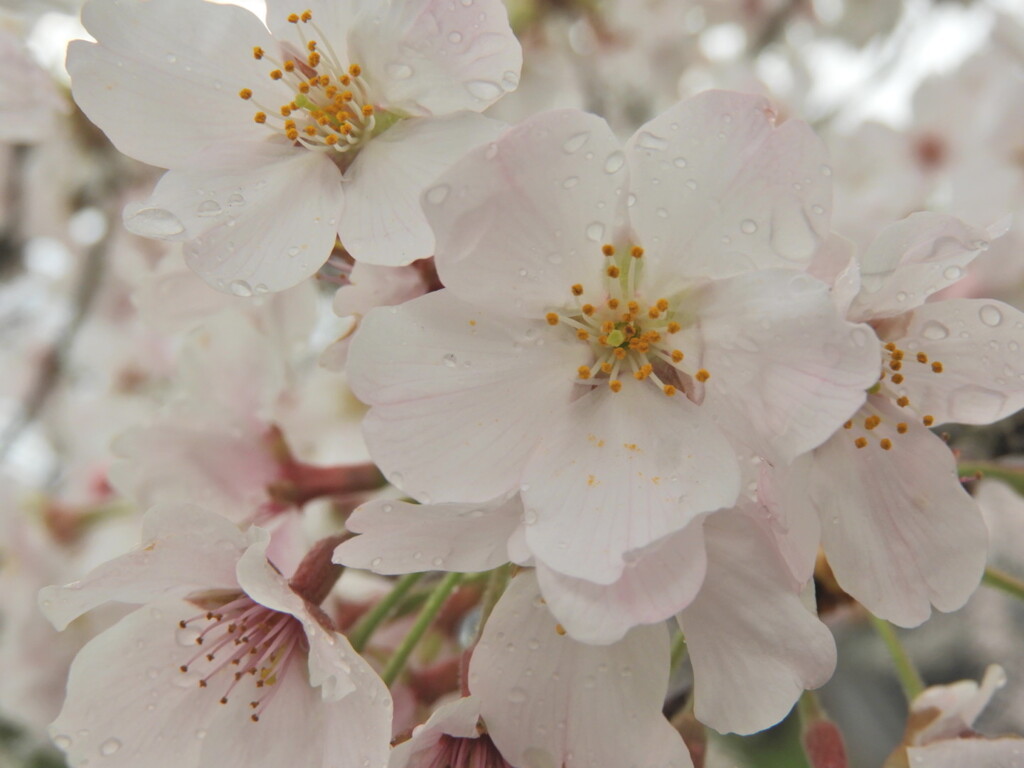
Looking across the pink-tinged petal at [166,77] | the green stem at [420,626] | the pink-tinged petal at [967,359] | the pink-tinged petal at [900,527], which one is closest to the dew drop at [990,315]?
the pink-tinged petal at [967,359]

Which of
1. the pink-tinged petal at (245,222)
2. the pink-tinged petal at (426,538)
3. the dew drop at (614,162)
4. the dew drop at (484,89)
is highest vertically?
the dew drop at (484,89)

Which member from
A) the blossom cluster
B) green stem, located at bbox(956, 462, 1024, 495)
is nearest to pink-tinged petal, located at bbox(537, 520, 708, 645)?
the blossom cluster

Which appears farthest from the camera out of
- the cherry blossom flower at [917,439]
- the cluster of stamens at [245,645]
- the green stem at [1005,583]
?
the green stem at [1005,583]

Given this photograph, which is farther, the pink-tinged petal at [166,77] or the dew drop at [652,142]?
the pink-tinged petal at [166,77]

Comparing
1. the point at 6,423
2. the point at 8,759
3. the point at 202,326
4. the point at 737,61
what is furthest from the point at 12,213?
the point at 737,61

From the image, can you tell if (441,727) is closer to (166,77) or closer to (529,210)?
(529,210)

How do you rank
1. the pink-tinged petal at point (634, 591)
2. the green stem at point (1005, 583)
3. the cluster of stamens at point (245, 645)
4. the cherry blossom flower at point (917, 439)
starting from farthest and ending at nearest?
1. the green stem at point (1005, 583)
2. the cluster of stamens at point (245, 645)
3. the cherry blossom flower at point (917, 439)
4. the pink-tinged petal at point (634, 591)

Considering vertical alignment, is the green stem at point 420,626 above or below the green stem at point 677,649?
below

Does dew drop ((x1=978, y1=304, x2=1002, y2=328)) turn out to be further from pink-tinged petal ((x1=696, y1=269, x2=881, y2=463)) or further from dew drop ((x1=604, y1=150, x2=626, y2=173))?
dew drop ((x1=604, y1=150, x2=626, y2=173))

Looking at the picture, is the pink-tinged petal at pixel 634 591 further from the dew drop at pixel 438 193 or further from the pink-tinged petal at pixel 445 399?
the dew drop at pixel 438 193
